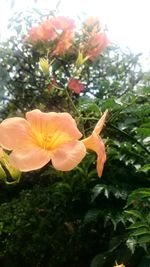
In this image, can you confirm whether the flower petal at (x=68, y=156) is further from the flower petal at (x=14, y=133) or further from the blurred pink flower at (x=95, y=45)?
the blurred pink flower at (x=95, y=45)

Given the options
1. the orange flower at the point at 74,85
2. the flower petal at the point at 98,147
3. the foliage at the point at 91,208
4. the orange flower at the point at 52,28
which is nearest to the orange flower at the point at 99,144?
the flower petal at the point at 98,147

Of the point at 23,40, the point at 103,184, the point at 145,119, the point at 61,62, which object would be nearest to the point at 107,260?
the point at 103,184

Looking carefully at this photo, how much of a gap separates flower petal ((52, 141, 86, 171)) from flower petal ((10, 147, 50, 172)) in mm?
11

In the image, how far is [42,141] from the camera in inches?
19.5

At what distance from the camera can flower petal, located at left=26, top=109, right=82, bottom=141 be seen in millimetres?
480

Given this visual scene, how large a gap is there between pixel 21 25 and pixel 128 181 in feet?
4.06

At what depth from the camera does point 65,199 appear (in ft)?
5.36

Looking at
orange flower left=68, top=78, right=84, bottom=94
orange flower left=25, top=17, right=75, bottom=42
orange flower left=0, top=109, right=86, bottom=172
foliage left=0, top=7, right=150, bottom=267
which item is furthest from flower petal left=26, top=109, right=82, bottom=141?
orange flower left=25, top=17, right=75, bottom=42

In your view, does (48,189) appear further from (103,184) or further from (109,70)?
(109,70)

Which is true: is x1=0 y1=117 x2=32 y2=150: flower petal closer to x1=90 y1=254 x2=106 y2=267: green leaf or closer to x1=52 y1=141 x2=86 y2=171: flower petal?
x1=52 y1=141 x2=86 y2=171: flower petal

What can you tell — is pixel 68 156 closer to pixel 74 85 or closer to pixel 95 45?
pixel 74 85

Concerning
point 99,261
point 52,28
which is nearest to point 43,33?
point 52,28

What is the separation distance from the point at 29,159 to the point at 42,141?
43 mm

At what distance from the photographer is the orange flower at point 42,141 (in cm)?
45
